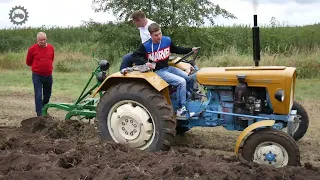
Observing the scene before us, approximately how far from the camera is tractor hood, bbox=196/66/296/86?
560 cm

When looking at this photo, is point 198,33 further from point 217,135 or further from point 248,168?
point 248,168

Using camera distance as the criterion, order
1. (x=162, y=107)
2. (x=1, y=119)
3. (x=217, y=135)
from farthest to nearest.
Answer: (x=1, y=119)
(x=217, y=135)
(x=162, y=107)

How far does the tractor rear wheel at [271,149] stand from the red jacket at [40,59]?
15.6 ft

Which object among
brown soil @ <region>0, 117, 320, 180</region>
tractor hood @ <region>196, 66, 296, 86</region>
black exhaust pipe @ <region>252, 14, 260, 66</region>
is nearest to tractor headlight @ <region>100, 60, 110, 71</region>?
brown soil @ <region>0, 117, 320, 180</region>

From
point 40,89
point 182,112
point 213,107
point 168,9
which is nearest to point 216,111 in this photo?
point 213,107

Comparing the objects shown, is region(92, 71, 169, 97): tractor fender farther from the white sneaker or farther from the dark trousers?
Result: the dark trousers

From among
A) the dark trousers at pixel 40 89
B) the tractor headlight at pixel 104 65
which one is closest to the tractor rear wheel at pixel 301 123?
the tractor headlight at pixel 104 65

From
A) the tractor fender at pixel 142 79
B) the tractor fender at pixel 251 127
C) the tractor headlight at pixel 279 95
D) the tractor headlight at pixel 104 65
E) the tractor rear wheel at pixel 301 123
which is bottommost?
the tractor rear wheel at pixel 301 123

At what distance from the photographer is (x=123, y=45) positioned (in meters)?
17.0

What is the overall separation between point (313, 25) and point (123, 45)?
11.7 metres

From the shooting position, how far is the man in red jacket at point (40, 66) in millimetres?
8844

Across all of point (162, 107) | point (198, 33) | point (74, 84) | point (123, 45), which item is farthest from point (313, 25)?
point (162, 107)

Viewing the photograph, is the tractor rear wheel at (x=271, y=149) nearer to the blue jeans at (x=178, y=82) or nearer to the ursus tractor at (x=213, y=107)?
the ursus tractor at (x=213, y=107)

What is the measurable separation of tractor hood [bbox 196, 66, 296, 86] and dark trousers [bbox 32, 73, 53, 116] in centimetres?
381
